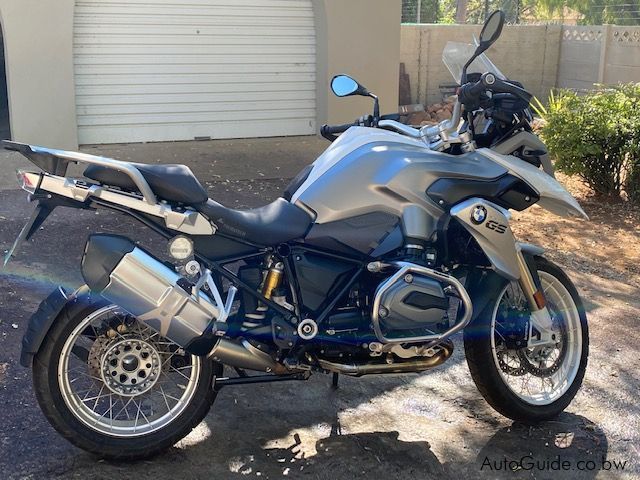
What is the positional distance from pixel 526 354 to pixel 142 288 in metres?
1.97

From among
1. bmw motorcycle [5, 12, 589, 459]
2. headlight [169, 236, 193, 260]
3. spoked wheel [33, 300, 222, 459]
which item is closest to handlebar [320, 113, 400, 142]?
bmw motorcycle [5, 12, 589, 459]

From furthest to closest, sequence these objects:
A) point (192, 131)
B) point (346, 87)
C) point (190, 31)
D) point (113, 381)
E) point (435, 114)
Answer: point (435, 114) < point (192, 131) < point (190, 31) < point (346, 87) < point (113, 381)

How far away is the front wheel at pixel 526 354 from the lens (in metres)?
3.74

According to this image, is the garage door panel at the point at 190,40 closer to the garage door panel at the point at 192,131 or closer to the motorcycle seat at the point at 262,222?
the garage door panel at the point at 192,131

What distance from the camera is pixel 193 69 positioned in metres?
10.7

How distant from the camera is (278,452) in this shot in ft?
11.5

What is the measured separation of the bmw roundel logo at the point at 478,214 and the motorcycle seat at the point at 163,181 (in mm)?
1221

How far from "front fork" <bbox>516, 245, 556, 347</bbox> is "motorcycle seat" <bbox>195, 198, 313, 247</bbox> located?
1088 mm

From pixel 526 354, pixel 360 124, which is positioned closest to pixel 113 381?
pixel 360 124

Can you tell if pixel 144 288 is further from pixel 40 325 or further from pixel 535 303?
pixel 535 303

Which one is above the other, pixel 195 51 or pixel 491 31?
pixel 491 31

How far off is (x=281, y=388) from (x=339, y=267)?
98cm

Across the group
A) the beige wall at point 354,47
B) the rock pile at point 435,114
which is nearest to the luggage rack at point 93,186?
the beige wall at point 354,47

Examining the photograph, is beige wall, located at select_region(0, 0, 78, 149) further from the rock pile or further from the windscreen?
the rock pile
